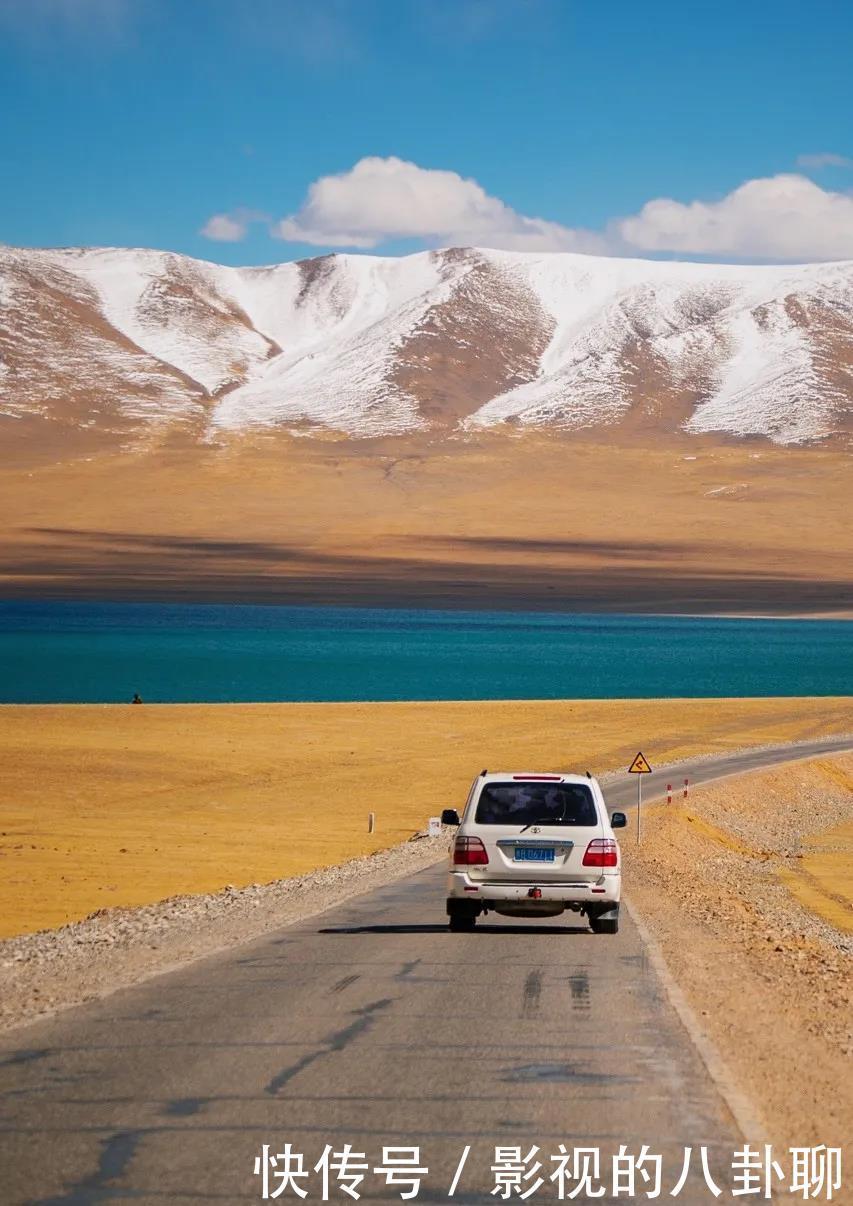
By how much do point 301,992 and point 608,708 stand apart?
61.8m

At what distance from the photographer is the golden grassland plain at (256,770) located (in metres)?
28.4

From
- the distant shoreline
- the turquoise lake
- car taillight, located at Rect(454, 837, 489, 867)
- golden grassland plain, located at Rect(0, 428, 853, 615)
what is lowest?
the turquoise lake

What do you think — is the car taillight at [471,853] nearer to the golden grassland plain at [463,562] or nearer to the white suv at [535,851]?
the white suv at [535,851]

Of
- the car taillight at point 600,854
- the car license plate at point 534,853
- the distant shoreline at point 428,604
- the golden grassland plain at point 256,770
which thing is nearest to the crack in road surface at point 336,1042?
the car license plate at point 534,853

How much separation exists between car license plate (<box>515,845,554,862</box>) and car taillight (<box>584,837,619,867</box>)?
0.37 metres

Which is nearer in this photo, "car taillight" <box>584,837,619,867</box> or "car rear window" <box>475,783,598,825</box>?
"car taillight" <box>584,837,619,867</box>

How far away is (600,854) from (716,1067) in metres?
6.33

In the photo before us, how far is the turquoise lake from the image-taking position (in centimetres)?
8656

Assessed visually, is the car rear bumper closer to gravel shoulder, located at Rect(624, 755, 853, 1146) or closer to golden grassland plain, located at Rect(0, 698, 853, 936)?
gravel shoulder, located at Rect(624, 755, 853, 1146)

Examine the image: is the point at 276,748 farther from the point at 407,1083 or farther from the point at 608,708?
the point at 407,1083

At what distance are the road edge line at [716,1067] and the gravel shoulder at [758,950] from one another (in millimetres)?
68

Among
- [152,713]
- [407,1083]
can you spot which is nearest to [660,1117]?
[407,1083]

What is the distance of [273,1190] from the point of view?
6.99 meters

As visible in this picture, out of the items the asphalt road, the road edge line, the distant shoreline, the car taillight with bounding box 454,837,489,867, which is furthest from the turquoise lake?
the asphalt road
